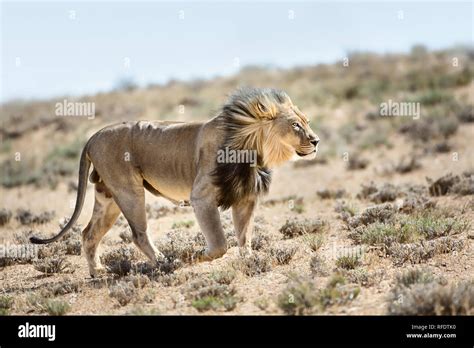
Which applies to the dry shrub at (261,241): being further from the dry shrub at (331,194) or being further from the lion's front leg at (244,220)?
the dry shrub at (331,194)

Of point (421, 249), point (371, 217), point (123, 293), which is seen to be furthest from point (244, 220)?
point (371, 217)

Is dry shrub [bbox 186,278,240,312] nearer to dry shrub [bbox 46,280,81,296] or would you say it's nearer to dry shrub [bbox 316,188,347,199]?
dry shrub [bbox 46,280,81,296]

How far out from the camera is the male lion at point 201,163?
8.05 meters

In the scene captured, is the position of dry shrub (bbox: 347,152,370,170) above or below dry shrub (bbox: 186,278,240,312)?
above

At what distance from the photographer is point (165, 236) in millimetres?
11648

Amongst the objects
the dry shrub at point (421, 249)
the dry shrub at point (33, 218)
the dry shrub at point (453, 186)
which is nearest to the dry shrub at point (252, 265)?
the dry shrub at point (421, 249)

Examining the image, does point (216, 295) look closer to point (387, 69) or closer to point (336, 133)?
point (336, 133)

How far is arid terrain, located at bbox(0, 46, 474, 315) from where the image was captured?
6852 millimetres

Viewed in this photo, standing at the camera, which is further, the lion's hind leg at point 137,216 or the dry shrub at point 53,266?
the dry shrub at point 53,266

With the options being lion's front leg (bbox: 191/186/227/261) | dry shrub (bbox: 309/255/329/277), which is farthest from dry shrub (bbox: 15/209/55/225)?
dry shrub (bbox: 309/255/329/277)

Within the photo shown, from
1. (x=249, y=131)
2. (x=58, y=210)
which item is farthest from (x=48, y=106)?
(x=249, y=131)

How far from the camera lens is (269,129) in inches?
326

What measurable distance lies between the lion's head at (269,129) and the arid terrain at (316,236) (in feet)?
2.28

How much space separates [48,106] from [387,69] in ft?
63.1
